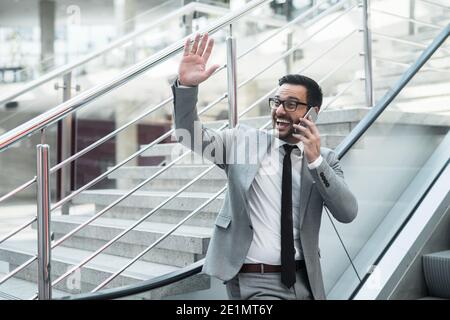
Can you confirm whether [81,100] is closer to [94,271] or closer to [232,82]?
[232,82]

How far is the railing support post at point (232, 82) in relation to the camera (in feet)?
6.74

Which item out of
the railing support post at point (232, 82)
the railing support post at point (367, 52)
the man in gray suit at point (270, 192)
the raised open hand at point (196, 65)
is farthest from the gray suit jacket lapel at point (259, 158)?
the railing support post at point (367, 52)

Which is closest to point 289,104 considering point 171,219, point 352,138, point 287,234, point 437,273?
point 287,234

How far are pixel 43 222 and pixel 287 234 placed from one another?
761 millimetres

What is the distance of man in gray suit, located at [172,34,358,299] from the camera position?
144cm

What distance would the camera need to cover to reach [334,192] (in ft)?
4.67

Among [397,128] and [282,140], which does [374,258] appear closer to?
[397,128]

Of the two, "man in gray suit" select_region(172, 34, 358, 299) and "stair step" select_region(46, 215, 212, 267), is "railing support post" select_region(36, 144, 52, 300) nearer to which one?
"man in gray suit" select_region(172, 34, 358, 299)

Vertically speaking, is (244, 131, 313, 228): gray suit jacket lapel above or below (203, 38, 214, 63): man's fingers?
below

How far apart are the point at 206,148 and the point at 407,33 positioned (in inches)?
143

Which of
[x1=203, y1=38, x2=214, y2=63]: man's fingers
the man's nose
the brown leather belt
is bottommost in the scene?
the brown leather belt

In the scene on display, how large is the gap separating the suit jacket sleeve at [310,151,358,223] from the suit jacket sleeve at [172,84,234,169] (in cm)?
32

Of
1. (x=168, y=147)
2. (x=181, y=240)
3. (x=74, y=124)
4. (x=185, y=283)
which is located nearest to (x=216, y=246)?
(x=185, y=283)

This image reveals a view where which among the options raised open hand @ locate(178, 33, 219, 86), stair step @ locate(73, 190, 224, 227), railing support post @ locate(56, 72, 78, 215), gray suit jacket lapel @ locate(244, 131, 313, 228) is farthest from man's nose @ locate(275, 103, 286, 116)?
railing support post @ locate(56, 72, 78, 215)
